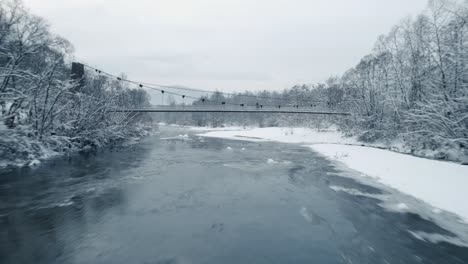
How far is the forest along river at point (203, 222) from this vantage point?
17.7 ft

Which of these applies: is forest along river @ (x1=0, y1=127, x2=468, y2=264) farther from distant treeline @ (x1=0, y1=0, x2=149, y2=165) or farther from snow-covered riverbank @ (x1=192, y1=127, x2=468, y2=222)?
distant treeline @ (x1=0, y1=0, x2=149, y2=165)

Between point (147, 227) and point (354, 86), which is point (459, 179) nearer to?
point (147, 227)

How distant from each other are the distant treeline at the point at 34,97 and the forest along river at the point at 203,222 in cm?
338

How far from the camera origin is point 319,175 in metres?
13.5

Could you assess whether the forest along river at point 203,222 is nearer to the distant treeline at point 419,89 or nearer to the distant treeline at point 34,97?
the distant treeline at point 34,97

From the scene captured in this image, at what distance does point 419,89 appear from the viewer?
2153 centimetres

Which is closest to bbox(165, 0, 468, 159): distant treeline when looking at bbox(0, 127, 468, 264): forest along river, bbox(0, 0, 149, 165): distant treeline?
bbox(0, 127, 468, 264): forest along river

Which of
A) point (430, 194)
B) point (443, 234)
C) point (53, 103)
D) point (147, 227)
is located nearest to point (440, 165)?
point (430, 194)

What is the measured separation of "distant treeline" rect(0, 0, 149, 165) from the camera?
559 inches

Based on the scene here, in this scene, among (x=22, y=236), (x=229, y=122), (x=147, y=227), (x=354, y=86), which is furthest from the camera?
(x=229, y=122)

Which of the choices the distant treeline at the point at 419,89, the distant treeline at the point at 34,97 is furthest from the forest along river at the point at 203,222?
the distant treeline at the point at 419,89

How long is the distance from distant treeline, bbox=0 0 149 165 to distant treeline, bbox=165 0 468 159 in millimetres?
27212

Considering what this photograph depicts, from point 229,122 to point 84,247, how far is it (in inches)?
3188

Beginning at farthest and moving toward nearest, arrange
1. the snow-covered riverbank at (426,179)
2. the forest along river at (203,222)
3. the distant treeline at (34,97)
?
the distant treeline at (34,97) → the snow-covered riverbank at (426,179) → the forest along river at (203,222)
